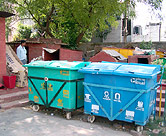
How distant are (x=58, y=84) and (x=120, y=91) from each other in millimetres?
1714

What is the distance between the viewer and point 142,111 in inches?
156

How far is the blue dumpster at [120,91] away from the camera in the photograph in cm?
396

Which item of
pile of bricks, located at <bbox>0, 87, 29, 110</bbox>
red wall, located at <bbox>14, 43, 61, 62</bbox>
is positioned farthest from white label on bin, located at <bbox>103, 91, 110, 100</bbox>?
red wall, located at <bbox>14, 43, 61, 62</bbox>

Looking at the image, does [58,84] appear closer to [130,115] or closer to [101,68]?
[101,68]

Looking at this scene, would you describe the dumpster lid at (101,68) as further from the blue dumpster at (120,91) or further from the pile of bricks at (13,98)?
the pile of bricks at (13,98)

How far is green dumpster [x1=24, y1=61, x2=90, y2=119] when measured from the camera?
4852 millimetres

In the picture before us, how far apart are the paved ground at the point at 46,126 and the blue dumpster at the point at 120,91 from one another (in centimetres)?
35

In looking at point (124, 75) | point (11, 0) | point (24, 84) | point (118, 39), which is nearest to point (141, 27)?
point (118, 39)

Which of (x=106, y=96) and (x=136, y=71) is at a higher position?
(x=136, y=71)

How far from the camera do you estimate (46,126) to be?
→ 176 inches

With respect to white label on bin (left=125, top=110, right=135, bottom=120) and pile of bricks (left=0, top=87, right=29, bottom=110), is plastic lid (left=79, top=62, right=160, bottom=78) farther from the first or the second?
pile of bricks (left=0, top=87, right=29, bottom=110)

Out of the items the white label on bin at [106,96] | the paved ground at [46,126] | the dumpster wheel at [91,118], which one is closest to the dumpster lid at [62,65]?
the white label on bin at [106,96]

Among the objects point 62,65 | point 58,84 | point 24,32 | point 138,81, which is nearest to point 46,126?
point 58,84

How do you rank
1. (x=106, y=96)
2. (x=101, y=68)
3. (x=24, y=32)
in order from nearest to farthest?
(x=106, y=96), (x=101, y=68), (x=24, y=32)
